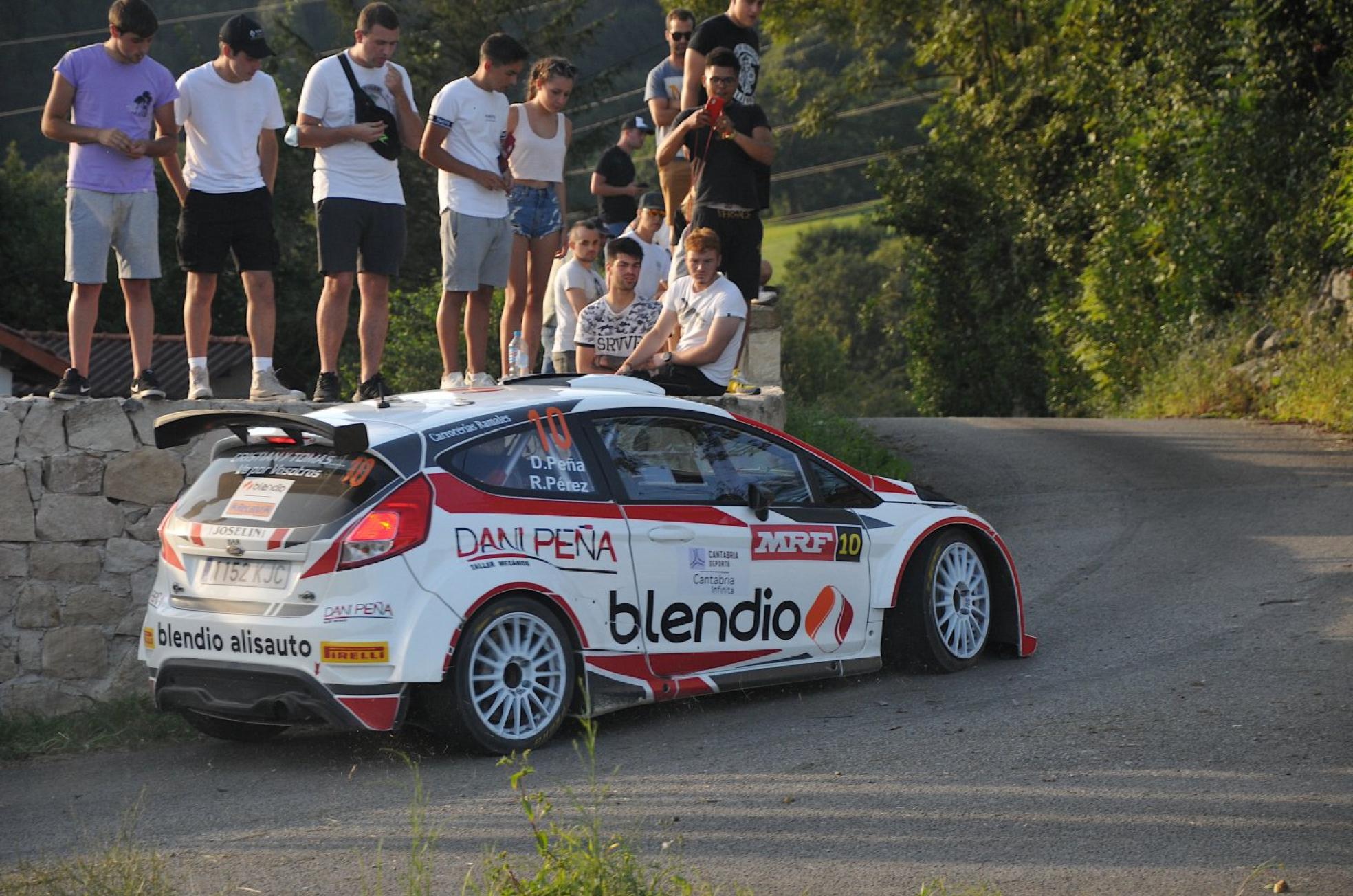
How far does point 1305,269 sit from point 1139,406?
3.20 m

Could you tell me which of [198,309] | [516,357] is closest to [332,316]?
[198,309]

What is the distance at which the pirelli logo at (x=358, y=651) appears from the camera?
6.54 metres

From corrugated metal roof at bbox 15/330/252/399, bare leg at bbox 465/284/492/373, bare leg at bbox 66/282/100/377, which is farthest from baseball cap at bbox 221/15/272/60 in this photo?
corrugated metal roof at bbox 15/330/252/399

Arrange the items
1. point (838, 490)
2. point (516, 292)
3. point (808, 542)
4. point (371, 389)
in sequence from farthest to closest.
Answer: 1. point (516, 292)
2. point (371, 389)
3. point (838, 490)
4. point (808, 542)

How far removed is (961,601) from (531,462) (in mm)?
2561

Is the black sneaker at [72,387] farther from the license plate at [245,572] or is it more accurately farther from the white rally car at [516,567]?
the license plate at [245,572]

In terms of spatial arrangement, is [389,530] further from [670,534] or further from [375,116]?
[375,116]

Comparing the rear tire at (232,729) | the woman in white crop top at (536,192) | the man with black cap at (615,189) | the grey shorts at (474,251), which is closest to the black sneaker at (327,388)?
the grey shorts at (474,251)

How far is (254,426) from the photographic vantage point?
286 inches

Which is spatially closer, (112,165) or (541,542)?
(541,542)

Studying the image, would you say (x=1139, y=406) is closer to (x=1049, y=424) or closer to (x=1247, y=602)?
(x=1049, y=424)

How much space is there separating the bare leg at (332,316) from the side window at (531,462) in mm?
2966

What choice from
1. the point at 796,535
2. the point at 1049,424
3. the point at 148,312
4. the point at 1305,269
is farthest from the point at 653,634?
the point at 1305,269

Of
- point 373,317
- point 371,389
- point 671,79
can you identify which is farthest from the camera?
point 671,79
